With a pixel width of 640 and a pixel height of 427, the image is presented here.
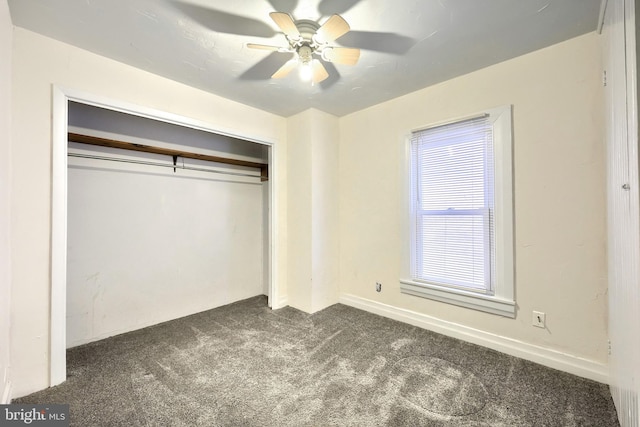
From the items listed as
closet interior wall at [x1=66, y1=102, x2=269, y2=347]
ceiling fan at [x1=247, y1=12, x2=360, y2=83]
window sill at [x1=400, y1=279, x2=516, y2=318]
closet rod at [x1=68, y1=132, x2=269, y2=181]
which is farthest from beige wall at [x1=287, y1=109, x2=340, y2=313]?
ceiling fan at [x1=247, y1=12, x2=360, y2=83]

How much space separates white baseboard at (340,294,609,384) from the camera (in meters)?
1.84

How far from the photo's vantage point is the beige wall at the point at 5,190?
147 cm

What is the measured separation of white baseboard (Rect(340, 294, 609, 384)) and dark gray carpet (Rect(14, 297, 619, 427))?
0.25ft

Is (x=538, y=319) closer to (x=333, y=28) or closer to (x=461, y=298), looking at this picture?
(x=461, y=298)

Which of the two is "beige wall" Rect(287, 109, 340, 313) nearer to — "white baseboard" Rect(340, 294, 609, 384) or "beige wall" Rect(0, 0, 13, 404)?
"white baseboard" Rect(340, 294, 609, 384)

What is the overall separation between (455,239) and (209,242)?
282cm

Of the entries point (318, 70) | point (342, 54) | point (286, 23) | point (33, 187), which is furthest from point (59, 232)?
point (342, 54)

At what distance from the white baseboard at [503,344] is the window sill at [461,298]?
207mm

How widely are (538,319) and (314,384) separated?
180 cm

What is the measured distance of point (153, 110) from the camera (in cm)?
231

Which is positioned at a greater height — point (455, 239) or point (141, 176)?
point (141, 176)

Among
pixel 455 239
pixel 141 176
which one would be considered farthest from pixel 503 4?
pixel 141 176

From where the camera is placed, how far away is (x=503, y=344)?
2199 mm

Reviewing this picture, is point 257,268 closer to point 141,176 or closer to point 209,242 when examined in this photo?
point 209,242
